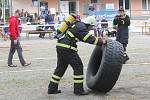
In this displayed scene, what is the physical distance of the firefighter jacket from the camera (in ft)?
31.0

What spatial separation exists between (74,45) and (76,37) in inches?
8.5

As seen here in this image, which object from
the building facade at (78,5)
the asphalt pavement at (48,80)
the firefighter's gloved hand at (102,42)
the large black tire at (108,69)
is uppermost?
the building facade at (78,5)

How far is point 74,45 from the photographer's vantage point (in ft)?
31.8

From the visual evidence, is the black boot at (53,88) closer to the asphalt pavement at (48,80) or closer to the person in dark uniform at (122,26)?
the asphalt pavement at (48,80)

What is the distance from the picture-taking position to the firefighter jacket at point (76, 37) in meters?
9.45

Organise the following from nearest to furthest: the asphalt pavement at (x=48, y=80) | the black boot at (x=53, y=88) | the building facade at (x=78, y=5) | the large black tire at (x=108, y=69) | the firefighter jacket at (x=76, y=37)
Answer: the large black tire at (x=108, y=69) < the firefighter jacket at (x=76, y=37) < the asphalt pavement at (x=48, y=80) < the black boot at (x=53, y=88) < the building facade at (x=78, y=5)

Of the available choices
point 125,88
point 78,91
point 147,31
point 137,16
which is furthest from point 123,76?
point 137,16

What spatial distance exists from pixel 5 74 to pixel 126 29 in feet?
13.9

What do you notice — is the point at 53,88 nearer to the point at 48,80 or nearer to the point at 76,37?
the point at 76,37

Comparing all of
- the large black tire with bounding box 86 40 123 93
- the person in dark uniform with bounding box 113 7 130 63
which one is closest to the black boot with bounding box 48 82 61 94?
the large black tire with bounding box 86 40 123 93

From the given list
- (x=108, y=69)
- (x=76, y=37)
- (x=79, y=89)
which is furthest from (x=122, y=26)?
(x=108, y=69)

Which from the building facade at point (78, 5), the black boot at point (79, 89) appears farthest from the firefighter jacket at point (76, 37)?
the building facade at point (78, 5)

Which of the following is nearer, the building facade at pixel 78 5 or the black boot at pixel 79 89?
the black boot at pixel 79 89

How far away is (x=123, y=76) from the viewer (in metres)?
12.1
